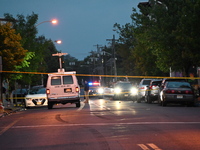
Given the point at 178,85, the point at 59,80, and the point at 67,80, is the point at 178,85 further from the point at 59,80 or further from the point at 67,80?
the point at 59,80

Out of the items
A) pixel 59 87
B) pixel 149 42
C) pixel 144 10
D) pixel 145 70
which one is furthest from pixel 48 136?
pixel 145 70

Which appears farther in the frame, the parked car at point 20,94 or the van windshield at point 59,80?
the parked car at point 20,94

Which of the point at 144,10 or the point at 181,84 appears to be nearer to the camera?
the point at 181,84

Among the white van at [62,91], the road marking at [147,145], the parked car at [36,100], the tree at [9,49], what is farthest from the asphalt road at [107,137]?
the tree at [9,49]

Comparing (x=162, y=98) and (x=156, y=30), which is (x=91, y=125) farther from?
(x=156, y=30)

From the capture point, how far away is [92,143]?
38.5ft

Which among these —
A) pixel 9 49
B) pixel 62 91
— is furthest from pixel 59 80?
pixel 9 49

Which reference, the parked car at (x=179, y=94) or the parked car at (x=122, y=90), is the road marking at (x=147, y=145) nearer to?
the parked car at (x=179, y=94)

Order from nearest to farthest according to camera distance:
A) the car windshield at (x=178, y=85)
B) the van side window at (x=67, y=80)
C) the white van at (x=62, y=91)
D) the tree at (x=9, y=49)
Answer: the car windshield at (x=178, y=85)
the white van at (x=62, y=91)
the van side window at (x=67, y=80)
the tree at (x=9, y=49)

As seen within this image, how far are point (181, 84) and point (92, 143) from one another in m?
19.3

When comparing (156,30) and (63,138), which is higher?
(156,30)

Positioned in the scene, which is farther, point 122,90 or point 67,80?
point 122,90

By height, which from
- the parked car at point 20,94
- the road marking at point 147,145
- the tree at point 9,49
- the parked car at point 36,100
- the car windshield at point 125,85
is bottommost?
the road marking at point 147,145

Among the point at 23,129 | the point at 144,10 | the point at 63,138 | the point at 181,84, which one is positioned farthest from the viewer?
the point at 144,10
